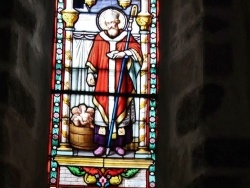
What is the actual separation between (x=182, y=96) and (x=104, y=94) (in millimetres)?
510

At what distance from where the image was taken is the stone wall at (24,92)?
491 cm

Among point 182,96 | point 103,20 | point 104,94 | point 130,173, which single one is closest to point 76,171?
point 130,173

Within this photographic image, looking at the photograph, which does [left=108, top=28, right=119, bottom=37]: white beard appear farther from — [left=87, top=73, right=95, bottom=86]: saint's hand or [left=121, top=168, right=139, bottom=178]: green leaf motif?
[left=121, top=168, right=139, bottom=178]: green leaf motif

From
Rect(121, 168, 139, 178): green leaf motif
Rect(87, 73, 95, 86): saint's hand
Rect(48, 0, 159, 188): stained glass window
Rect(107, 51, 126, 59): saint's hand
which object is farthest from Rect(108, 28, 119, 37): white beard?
Rect(121, 168, 139, 178): green leaf motif

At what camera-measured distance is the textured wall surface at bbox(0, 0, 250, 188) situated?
491 centimetres

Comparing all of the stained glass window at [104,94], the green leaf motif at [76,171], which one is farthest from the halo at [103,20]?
the green leaf motif at [76,171]

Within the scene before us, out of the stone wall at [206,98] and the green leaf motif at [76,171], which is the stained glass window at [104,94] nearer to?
the green leaf motif at [76,171]

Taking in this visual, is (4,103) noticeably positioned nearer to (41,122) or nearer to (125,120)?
(41,122)

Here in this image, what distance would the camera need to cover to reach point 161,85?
5562 mm

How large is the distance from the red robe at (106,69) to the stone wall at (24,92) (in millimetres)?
270

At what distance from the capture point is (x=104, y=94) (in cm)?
557

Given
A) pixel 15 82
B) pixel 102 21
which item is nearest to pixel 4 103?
pixel 15 82

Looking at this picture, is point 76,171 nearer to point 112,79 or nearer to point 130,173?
point 130,173

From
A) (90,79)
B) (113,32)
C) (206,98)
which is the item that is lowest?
(206,98)
